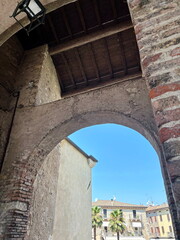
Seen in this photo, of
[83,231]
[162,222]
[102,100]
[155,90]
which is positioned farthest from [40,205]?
[162,222]

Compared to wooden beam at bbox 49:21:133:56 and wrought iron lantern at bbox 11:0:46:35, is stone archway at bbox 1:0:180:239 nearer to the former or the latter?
wrought iron lantern at bbox 11:0:46:35

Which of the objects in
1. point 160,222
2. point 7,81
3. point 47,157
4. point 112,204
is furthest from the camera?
point 160,222

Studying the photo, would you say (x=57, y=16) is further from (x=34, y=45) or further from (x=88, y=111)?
(x=88, y=111)

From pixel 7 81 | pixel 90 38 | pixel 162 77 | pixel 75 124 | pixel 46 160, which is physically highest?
pixel 90 38

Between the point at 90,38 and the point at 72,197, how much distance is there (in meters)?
5.81

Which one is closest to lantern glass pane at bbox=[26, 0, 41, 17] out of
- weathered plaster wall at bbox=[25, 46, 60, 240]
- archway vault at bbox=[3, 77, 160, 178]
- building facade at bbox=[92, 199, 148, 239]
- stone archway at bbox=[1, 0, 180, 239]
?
archway vault at bbox=[3, 77, 160, 178]

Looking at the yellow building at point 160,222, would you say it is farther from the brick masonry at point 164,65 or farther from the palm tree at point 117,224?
the brick masonry at point 164,65

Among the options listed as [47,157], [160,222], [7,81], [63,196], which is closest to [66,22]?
[7,81]

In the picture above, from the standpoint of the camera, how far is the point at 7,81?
200 inches

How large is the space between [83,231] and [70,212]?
5.34ft

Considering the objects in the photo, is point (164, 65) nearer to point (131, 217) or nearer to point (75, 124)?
point (75, 124)

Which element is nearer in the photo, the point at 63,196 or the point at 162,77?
the point at 162,77

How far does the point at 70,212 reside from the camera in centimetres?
689

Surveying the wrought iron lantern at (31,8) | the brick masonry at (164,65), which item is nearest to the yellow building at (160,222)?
the wrought iron lantern at (31,8)
